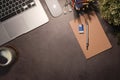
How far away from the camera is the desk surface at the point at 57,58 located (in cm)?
106

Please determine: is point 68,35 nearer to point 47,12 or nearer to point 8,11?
point 47,12

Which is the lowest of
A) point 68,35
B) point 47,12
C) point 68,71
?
point 68,71

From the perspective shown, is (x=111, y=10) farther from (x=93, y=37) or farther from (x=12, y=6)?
(x=12, y=6)

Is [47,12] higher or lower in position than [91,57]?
higher

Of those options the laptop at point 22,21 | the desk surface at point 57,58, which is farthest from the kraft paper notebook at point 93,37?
the laptop at point 22,21

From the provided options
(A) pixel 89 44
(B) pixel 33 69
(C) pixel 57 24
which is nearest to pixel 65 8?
(C) pixel 57 24

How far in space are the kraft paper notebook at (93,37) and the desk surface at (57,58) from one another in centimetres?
2

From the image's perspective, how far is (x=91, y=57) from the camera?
1.06 metres

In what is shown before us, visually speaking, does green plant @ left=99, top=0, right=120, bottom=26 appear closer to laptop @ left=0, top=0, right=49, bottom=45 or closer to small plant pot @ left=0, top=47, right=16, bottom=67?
laptop @ left=0, top=0, right=49, bottom=45

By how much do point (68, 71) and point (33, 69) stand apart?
146 millimetres

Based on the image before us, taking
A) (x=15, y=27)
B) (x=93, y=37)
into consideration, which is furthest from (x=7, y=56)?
(x=93, y=37)

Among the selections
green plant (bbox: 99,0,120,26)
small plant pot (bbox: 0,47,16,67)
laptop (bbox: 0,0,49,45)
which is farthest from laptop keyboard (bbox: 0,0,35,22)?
green plant (bbox: 99,0,120,26)

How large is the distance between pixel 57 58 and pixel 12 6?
0.93 ft

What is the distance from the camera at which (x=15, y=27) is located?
1.08m
